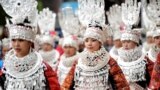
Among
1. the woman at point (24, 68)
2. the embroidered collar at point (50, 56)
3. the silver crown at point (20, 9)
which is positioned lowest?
the embroidered collar at point (50, 56)

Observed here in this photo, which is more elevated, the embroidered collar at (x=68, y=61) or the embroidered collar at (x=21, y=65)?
the embroidered collar at (x=21, y=65)

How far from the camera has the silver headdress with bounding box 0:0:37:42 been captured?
8.38m

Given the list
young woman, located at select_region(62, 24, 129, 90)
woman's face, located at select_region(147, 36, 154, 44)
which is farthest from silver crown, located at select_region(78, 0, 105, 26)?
woman's face, located at select_region(147, 36, 154, 44)

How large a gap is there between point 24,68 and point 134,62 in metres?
2.80

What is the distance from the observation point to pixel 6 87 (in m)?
8.33

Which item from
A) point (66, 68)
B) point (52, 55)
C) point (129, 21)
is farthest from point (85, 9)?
point (52, 55)

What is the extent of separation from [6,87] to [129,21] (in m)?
2.97

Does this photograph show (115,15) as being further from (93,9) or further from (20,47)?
(20,47)

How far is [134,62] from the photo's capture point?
10.4 m

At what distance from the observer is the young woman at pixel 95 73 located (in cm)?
891

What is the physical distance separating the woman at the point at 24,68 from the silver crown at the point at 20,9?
0.40ft

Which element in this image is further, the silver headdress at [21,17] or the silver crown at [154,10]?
the silver crown at [154,10]

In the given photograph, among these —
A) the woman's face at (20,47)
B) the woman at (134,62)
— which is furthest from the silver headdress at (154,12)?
the woman's face at (20,47)

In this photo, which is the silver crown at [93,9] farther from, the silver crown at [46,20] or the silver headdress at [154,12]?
the silver crown at [46,20]
